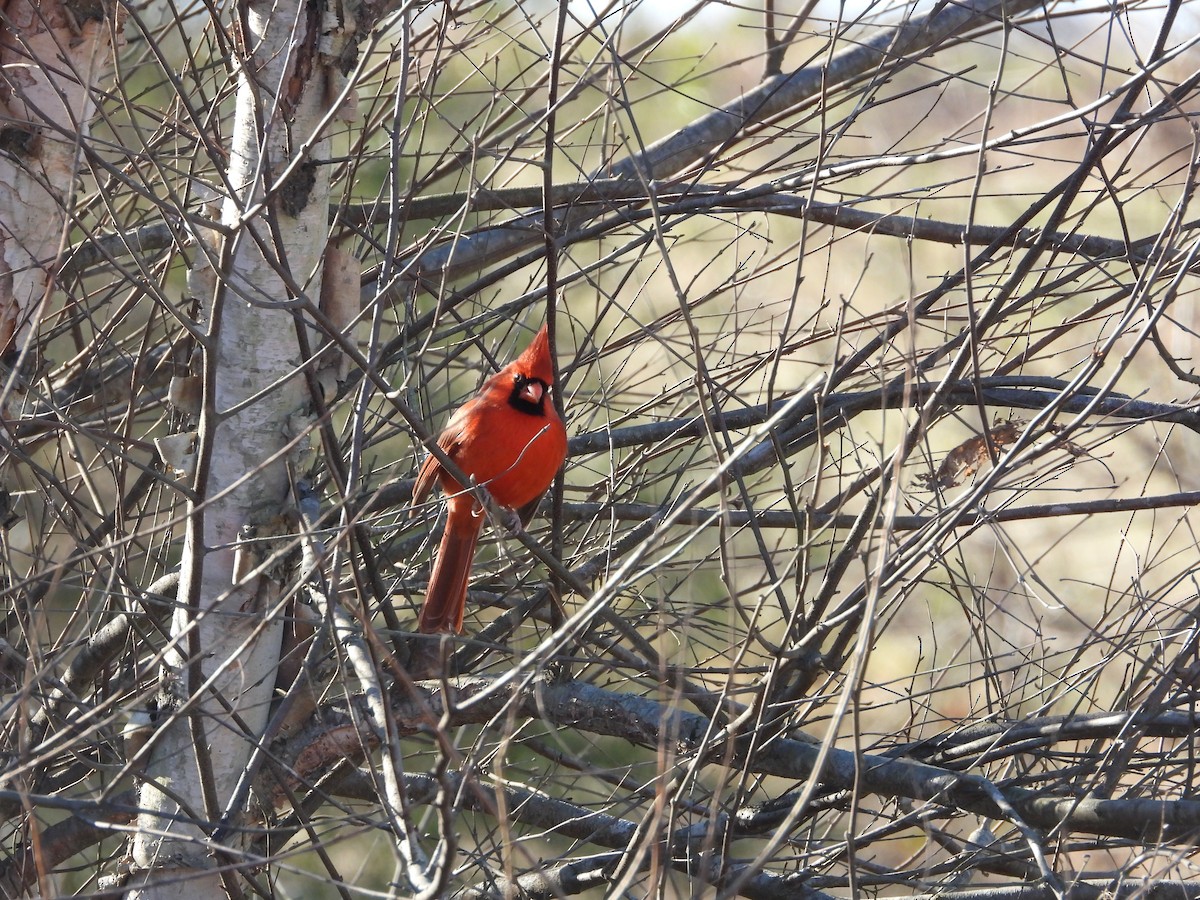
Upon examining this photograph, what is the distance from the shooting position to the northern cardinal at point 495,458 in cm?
368

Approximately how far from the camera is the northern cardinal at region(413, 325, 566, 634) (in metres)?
3.68

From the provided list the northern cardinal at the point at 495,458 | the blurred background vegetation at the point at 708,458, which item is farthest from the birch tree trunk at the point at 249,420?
the northern cardinal at the point at 495,458

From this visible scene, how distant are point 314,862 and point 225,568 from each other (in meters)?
6.75

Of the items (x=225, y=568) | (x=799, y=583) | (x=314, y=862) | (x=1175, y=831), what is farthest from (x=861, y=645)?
(x=314, y=862)

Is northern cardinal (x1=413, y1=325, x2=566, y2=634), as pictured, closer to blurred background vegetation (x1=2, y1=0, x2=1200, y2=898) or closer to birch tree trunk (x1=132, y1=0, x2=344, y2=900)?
blurred background vegetation (x1=2, y1=0, x2=1200, y2=898)

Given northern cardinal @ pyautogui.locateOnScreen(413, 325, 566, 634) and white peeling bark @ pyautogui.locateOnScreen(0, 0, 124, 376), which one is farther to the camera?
northern cardinal @ pyautogui.locateOnScreen(413, 325, 566, 634)

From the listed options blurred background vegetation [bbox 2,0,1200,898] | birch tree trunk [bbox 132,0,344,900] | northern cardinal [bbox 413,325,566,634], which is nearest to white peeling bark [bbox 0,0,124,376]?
blurred background vegetation [bbox 2,0,1200,898]

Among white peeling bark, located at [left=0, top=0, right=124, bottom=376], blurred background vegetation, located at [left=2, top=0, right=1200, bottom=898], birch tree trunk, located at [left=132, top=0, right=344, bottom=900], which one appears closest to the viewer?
blurred background vegetation, located at [left=2, top=0, right=1200, bottom=898]

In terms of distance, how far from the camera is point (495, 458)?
3.89 meters

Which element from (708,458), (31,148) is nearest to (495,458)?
(708,458)

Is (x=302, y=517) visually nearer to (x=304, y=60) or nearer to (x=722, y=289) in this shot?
(x=304, y=60)

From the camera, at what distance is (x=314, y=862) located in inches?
370

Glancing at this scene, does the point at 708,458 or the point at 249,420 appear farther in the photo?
the point at 708,458

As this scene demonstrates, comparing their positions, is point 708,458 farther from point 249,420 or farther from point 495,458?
point 249,420
